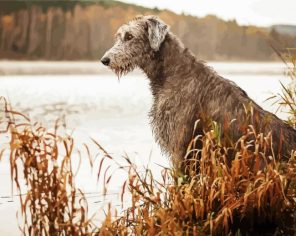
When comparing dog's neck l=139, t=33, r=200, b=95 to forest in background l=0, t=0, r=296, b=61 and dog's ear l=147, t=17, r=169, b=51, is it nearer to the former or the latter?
dog's ear l=147, t=17, r=169, b=51

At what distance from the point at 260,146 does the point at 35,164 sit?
162 cm

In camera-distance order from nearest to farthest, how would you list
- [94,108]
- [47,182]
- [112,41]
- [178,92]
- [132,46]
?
[47,182] → [178,92] → [132,46] → [112,41] → [94,108]

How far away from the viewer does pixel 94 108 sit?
485 inches

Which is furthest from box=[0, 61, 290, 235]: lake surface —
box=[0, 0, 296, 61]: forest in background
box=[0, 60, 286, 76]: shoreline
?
box=[0, 0, 296, 61]: forest in background

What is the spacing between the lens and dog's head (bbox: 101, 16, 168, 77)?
5.66 metres

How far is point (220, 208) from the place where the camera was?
484 cm

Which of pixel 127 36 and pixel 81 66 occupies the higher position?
pixel 127 36

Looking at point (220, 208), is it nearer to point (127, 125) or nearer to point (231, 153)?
point (231, 153)

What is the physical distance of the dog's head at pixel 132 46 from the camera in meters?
5.66

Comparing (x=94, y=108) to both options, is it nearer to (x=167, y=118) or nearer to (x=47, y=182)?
(x=167, y=118)

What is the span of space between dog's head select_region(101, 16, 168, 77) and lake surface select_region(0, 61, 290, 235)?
0.54 ft

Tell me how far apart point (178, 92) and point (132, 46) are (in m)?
0.60

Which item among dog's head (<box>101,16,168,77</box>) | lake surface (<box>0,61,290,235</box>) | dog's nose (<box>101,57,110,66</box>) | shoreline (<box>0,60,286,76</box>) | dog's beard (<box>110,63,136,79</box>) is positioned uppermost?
dog's head (<box>101,16,168,77</box>)

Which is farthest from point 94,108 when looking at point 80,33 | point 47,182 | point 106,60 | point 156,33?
point 47,182
